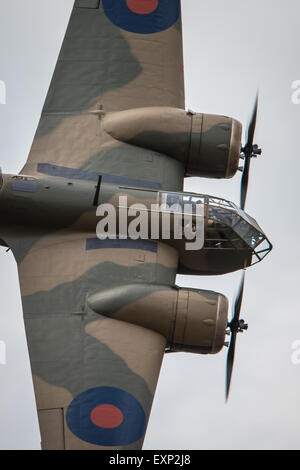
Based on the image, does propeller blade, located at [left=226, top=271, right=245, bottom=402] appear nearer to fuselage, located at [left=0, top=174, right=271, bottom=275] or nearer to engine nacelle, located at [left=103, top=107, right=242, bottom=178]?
fuselage, located at [left=0, top=174, right=271, bottom=275]

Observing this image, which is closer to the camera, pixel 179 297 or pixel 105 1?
pixel 179 297

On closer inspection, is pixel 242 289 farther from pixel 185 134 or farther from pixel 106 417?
pixel 106 417

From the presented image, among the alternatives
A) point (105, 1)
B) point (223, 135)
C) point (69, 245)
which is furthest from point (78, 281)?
point (105, 1)

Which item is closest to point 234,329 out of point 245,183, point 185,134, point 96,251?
point 96,251

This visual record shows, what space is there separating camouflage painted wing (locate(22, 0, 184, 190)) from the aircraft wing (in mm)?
32

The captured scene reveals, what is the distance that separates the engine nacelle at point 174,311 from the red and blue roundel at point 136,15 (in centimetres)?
901

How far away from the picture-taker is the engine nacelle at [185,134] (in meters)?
25.7

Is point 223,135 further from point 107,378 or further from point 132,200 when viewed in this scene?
point 107,378

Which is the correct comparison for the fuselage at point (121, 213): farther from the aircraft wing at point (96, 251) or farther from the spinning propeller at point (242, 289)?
the spinning propeller at point (242, 289)

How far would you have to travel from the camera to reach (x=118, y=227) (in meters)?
24.6

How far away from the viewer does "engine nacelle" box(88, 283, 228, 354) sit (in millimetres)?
23547

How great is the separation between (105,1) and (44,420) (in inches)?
535

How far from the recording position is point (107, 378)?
76.0ft

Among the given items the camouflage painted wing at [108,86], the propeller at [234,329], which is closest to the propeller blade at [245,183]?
the camouflage painted wing at [108,86]
